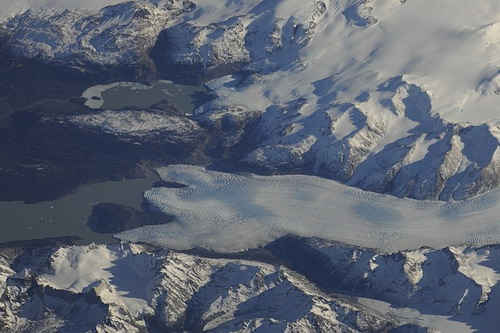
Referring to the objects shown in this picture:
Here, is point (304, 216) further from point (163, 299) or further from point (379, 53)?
point (379, 53)

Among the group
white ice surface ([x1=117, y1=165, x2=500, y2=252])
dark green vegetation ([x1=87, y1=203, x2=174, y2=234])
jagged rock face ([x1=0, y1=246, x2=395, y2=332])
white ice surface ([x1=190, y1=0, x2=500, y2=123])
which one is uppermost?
white ice surface ([x1=190, y1=0, x2=500, y2=123])

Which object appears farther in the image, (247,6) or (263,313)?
(247,6)

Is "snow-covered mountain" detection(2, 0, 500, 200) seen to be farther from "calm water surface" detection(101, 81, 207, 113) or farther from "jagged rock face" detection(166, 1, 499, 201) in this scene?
"calm water surface" detection(101, 81, 207, 113)

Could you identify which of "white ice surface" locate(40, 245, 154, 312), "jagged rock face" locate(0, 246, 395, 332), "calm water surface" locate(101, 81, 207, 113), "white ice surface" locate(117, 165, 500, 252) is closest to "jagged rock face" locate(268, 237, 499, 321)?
"jagged rock face" locate(0, 246, 395, 332)

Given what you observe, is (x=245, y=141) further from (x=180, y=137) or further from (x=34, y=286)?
(x=34, y=286)

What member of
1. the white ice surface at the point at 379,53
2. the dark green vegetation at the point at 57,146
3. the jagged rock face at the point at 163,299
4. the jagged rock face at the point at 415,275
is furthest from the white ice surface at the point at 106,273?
the white ice surface at the point at 379,53

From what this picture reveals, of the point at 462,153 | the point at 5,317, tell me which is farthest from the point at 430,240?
the point at 5,317
